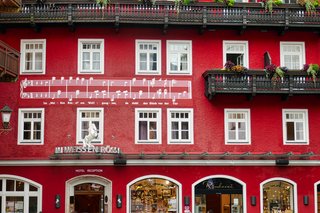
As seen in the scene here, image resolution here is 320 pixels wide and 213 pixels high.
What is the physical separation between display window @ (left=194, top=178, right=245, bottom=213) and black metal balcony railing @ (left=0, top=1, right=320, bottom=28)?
7.90 m

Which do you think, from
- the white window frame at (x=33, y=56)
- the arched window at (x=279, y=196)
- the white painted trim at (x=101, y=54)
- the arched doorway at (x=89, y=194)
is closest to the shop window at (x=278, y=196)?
the arched window at (x=279, y=196)

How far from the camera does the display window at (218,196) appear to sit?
2842 centimetres

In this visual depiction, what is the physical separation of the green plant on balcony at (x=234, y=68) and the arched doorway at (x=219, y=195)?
5251mm

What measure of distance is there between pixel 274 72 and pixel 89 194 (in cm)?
1095

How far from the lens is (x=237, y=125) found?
29.1m

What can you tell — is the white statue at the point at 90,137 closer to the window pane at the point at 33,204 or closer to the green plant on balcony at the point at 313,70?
the window pane at the point at 33,204

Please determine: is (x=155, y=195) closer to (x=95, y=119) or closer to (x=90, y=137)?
(x=90, y=137)

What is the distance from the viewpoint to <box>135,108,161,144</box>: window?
28594 millimetres

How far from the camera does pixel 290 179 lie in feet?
94.2

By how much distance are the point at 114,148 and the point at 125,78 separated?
3599mm

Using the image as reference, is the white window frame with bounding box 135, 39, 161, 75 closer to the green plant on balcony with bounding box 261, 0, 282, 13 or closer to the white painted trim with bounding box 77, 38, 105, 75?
the white painted trim with bounding box 77, 38, 105, 75

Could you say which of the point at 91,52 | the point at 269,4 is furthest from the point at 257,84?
the point at 91,52

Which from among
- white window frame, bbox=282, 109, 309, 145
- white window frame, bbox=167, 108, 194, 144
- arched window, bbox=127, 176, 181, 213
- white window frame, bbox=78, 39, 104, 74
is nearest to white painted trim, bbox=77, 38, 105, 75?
white window frame, bbox=78, 39, 104, 74

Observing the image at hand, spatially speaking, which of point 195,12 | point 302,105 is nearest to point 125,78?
point 195,12
